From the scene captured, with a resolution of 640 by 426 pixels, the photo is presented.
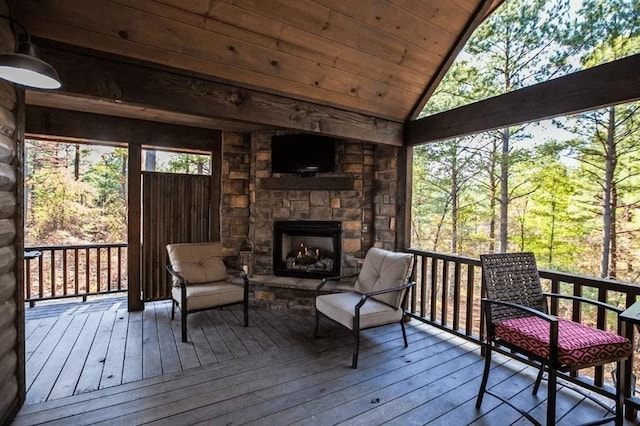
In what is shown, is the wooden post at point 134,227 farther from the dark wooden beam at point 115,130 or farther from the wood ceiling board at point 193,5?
the wood ceiling board at point 193,5

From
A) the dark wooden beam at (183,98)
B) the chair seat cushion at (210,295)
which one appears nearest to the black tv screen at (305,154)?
the dark wooden beam at (183,98)

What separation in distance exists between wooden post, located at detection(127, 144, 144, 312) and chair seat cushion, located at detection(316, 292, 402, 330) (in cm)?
246

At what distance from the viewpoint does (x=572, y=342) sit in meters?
1.79

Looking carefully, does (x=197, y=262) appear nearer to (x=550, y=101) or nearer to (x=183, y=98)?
(x=183, y=98)

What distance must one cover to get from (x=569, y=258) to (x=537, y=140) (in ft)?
6.93

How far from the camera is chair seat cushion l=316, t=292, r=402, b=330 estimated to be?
2.74m

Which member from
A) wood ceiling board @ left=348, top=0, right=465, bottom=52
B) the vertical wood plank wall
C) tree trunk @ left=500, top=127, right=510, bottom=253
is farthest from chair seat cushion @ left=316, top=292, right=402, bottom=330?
tree trunk @ left=500, top=127, right=510, bottom=253

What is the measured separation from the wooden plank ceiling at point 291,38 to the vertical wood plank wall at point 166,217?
2107mm

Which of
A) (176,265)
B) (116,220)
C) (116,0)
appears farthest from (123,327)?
(116,220)

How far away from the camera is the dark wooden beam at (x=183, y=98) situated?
6.84 ft

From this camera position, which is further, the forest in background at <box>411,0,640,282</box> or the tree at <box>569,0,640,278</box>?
the forest in background at <box>411,0,640,282</box>

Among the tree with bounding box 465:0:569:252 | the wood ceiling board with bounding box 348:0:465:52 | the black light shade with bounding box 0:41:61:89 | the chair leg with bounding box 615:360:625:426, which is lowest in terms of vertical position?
the chair leg with bounding box 615:360:625:426

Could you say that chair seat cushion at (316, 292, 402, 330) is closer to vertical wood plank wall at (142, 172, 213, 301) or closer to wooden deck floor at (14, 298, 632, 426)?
wooden deck floor at (14, 298, 632, 426)

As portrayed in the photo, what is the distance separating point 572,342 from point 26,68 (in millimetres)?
3169
